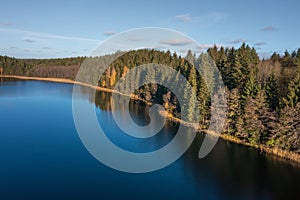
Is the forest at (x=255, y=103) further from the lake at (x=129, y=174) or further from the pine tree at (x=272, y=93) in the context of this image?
the lake at (x=129, y=174)

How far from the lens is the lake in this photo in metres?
19.6

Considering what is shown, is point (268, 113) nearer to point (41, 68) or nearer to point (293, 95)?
point (293, 95)

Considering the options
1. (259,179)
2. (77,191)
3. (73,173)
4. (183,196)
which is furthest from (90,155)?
(259,179)

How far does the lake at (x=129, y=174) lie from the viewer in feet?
64.3

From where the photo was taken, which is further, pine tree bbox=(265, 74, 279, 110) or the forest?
pine tree bbox=(265, 74, 279, 110)

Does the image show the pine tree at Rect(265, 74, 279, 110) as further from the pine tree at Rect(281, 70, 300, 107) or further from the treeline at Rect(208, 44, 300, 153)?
the pine tree at Rect(281, 70, 300, 107)

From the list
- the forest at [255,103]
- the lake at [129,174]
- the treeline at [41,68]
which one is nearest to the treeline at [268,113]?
the forest at [255,103]

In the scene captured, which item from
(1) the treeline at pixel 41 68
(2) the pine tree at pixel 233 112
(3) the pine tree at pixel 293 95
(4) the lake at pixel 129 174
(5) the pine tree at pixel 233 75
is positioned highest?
(1) the treeline at pixel 41 68

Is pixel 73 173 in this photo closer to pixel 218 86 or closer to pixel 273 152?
pixel 273 152

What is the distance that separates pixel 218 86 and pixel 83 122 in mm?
20209

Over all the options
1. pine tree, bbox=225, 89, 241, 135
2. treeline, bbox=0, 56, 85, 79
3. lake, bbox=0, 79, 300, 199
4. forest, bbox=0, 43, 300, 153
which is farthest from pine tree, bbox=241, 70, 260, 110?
treeline, bbox=0, 56, 85, 79

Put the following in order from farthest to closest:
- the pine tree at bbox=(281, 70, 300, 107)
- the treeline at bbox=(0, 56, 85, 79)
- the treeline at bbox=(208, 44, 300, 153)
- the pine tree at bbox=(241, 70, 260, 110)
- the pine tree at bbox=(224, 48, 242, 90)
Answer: the treeline at bbox=(0, 56, 85, 79) → the pine tree at bbox=(224, 48, 242, 90) → the pine tree at bbox=(241, 70, 260, 110) → the pine tree at bbox=(281, 70, 300, 107) → the treeline at bbox=(208, 44, 300, 153)

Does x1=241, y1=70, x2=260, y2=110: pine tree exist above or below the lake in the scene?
above

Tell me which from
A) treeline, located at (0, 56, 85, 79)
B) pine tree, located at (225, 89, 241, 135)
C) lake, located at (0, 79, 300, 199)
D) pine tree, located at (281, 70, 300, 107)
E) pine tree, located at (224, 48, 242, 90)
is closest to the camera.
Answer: lake, located at (0, 79, 300, 199)
